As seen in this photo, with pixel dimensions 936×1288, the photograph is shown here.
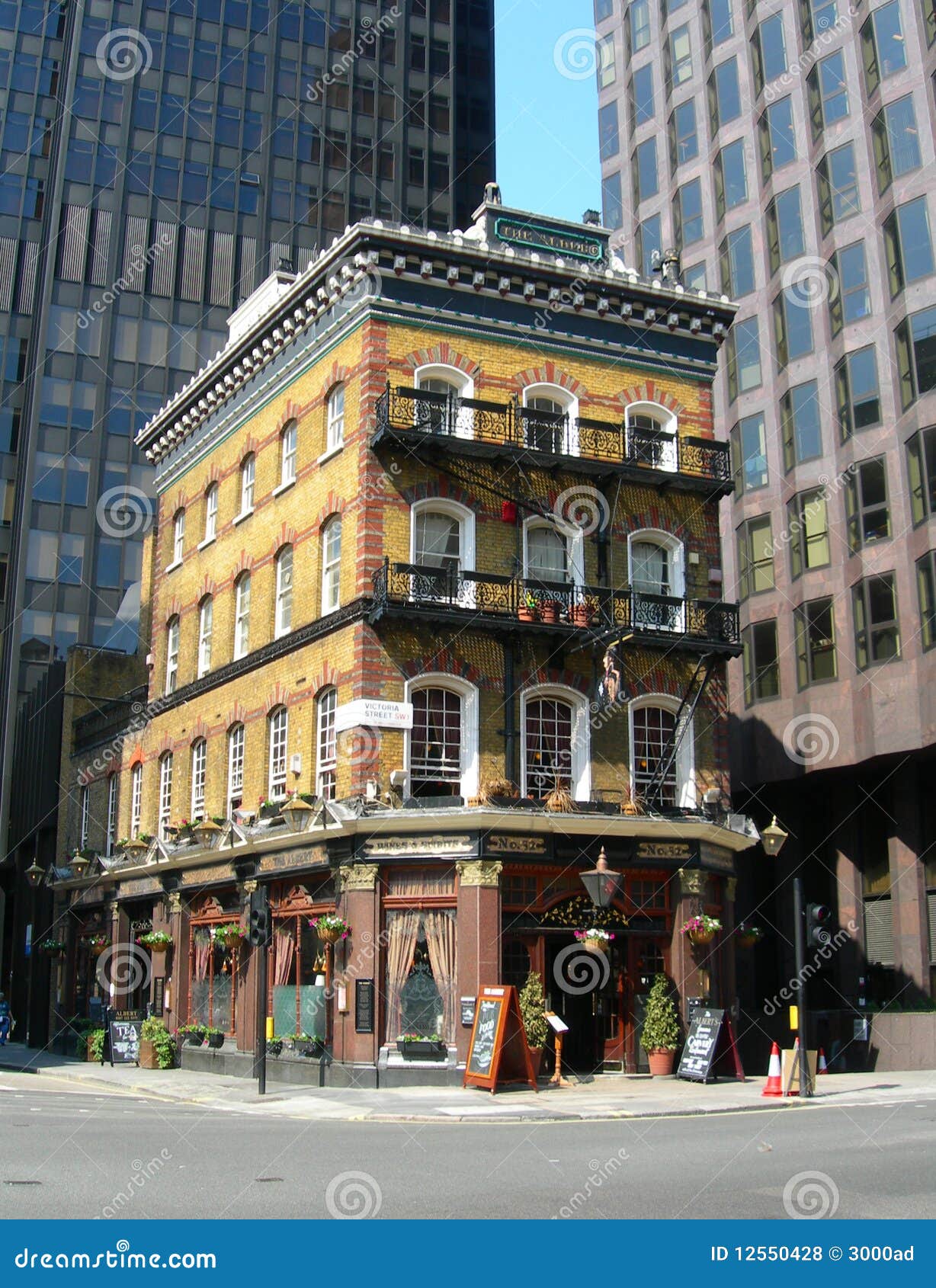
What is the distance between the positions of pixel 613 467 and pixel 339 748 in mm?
A: 8208

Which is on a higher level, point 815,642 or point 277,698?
point 815,642

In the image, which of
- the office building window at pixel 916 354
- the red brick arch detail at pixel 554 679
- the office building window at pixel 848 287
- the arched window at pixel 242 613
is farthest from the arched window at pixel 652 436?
the office building window at pixel 848 287

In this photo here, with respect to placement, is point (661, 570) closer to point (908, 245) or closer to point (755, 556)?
point (755, 556)

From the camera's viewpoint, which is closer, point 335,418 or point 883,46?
point 335,418

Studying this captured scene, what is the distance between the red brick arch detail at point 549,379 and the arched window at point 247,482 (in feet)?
25.3

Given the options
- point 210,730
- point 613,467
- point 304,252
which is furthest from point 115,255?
point 613,467

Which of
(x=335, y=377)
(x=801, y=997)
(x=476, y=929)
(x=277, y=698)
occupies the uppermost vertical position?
(x=335, y=377)

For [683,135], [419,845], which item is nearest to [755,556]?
[683,135]

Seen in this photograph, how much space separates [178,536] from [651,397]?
1458 centimetres

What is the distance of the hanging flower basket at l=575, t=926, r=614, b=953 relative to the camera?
81.8 feet

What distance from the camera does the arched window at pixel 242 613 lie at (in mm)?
34281

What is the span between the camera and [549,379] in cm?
3058

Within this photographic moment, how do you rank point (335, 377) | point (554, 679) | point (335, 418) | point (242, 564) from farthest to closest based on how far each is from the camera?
point (242, 564)
point (335, 418)
point (335, 377)
point (554, 679)

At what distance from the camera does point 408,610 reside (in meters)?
27.2
